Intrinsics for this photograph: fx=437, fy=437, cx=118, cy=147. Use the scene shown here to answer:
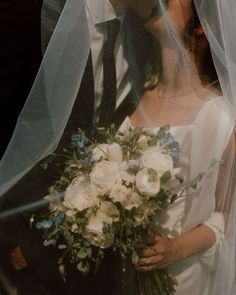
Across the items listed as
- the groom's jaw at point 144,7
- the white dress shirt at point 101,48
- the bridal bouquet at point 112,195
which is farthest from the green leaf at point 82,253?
the groom's jaw at point 144,7

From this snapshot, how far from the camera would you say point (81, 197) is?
0.94 m

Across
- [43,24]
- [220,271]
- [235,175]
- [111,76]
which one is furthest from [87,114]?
[220,271]

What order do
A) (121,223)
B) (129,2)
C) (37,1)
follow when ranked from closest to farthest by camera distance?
(121,223)
(129,2)
(37,1)

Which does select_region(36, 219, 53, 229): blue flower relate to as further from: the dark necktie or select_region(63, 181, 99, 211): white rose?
the dark necktie

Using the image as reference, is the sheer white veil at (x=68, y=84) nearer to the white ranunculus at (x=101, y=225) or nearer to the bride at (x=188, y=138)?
the bride at (x=188, y=138)

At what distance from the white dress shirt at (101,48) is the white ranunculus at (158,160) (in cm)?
21

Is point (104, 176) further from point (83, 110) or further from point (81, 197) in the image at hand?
point (83, 110)

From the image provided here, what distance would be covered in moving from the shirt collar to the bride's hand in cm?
53

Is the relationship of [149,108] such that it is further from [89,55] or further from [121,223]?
[121,223]

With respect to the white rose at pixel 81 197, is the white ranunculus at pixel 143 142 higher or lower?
Result: higher

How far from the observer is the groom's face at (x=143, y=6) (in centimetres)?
101

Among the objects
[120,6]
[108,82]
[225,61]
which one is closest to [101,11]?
[120,6]

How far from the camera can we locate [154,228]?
101 centimetres

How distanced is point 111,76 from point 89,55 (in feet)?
0.29
